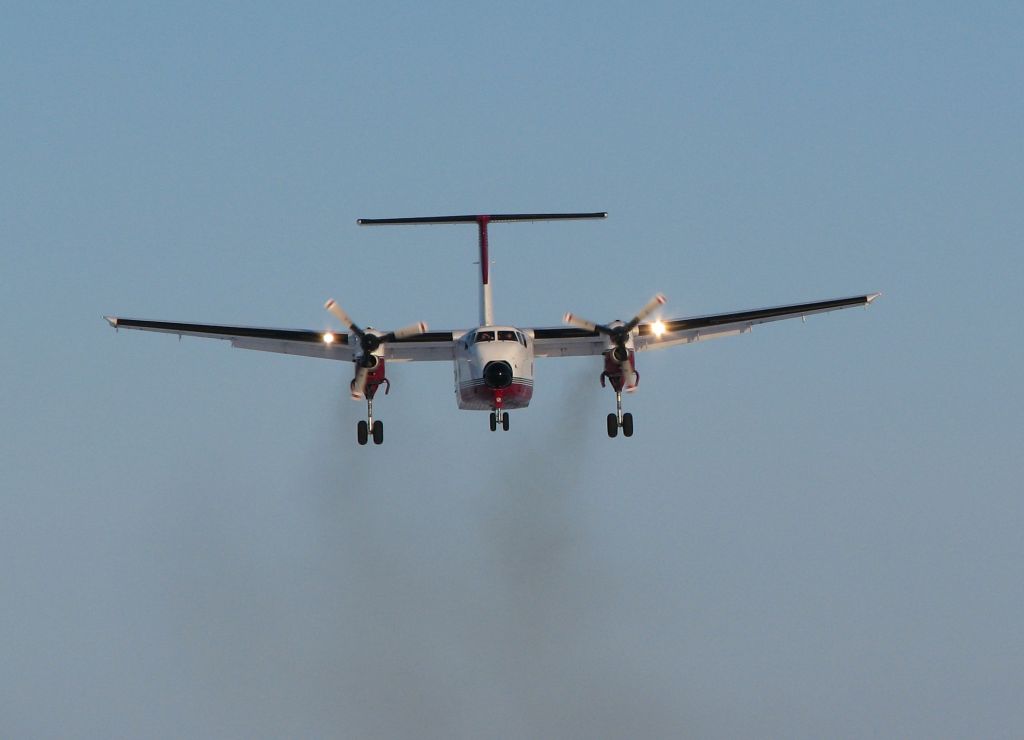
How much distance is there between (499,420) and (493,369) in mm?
3331

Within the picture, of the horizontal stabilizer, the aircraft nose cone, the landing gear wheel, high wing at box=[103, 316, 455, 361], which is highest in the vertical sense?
the horizontal stabilizer

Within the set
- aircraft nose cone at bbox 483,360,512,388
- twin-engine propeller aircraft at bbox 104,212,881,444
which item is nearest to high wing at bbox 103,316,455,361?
twin-engine propeller aircraft at bbox 104,212,881,444

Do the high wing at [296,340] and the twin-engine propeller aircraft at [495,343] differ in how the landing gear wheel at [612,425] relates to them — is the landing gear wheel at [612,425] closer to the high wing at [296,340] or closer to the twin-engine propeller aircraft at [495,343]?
the twin-engine propeller aircraft at [495,343]

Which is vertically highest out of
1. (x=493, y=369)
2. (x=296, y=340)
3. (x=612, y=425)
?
(x=296, y=340)

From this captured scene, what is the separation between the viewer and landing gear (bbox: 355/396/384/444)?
4762cm

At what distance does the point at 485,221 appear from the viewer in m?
51.8

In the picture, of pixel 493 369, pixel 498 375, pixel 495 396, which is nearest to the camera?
pixel 498 375

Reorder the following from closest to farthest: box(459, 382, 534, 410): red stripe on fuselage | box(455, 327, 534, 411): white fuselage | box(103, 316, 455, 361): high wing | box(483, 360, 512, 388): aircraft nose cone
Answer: box(483, 360, 512, 388): aircraft nose cone
box(455, 327, 534, 411): white fuselage
box(459, 382, 534, 410): red stripe on fuselage
box(103, 316, 455, 361): high wing

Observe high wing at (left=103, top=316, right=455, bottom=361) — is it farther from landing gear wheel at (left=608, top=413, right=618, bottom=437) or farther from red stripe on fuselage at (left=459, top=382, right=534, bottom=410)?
landing gear wheel at (left=608, top=413, right=618, bottom=437)

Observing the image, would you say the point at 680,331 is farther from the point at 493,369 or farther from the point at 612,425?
the point at 493,369

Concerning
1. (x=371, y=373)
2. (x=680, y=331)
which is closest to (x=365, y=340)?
(x=371, y=373)

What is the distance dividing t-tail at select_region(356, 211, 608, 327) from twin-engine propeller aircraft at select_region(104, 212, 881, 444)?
4cm

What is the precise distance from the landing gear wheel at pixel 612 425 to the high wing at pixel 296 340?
15.9 feet

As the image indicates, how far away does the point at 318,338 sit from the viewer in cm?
4762
